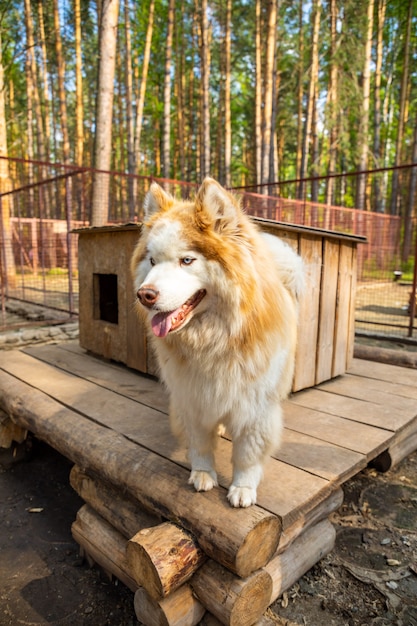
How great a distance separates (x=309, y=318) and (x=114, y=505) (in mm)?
1925

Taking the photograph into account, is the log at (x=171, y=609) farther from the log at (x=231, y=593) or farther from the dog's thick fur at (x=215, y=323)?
the dog's thick fur at (x=215, y=323)

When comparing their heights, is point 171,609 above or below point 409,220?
below

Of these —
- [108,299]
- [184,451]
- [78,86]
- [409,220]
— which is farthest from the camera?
[78,86]

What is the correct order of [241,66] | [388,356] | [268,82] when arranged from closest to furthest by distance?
1. [388,356]
2. [268,82]
3. [241,66]

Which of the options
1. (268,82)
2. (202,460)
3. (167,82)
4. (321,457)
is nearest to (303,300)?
(321,457)

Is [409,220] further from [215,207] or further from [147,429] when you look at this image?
[215,207]

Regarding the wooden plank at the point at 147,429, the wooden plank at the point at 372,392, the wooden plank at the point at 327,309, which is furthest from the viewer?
the wooden plank at the point at 327,309

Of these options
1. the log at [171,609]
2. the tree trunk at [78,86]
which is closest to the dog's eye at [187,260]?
the log at [171,609]

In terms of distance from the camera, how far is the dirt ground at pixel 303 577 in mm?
1859

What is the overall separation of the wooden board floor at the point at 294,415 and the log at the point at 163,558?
10.6 inches

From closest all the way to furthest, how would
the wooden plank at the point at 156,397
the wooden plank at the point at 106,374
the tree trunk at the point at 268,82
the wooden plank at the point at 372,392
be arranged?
the wooden plank at the point at 156,397 → the wooden plank at the point at 372,392 → the wooden plank at the point at 106,374 → the tree trunk at the point at 268,82

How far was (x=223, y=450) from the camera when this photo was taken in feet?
7.47

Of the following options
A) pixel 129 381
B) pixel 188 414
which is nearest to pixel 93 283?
pixel 129 381

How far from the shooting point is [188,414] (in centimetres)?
182
